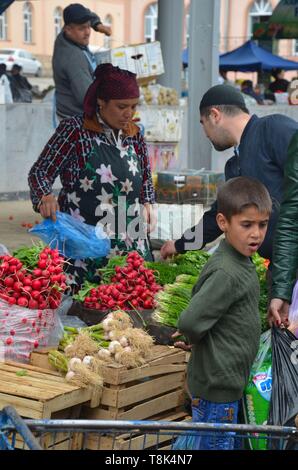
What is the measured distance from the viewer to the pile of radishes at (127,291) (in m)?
4.79

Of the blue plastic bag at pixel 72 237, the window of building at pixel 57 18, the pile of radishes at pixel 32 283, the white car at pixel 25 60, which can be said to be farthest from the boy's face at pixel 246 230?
the window of building at pixel 57 18

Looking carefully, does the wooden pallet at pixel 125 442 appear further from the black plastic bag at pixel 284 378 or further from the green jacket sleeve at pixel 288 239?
the green jacket sleeve at pixel 288 239

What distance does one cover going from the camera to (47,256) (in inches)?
179

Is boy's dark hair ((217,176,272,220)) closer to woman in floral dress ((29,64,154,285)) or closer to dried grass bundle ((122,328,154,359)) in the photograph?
dried grass bundle ((122,328,154,359))

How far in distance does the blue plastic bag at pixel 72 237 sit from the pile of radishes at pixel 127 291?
318mm

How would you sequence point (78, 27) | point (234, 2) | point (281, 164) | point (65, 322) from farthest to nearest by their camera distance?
point (234, 2)
point (78, 27)
point (65, 322)
point (281, 164)

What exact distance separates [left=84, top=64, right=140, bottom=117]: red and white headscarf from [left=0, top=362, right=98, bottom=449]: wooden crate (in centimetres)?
184

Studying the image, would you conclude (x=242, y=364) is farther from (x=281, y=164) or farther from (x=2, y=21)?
(x=2, y=21)

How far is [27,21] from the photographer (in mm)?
52406

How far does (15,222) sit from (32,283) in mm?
→ 7323
